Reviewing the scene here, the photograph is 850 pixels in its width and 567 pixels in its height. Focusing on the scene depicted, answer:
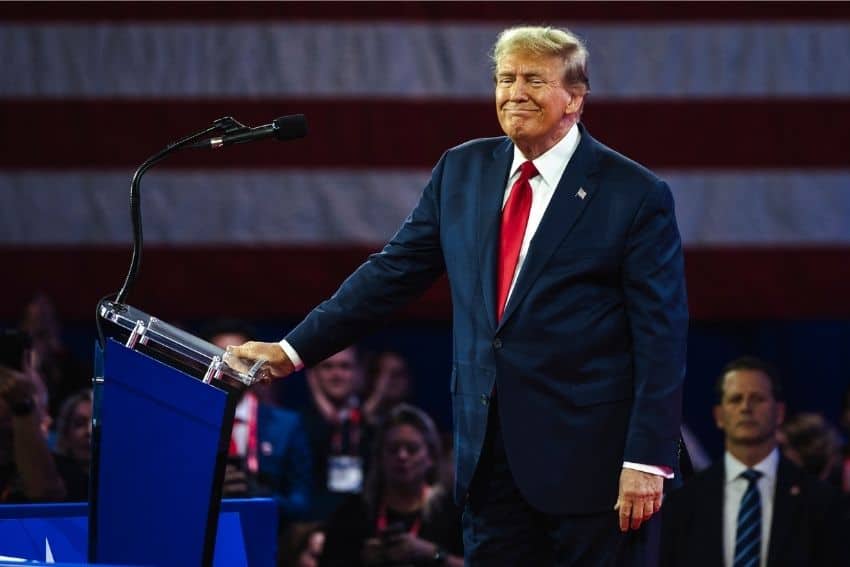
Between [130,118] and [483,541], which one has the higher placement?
[130,118]

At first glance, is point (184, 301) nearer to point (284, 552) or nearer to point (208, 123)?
point (208, 123)

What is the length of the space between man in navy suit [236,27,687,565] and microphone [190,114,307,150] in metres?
0.36

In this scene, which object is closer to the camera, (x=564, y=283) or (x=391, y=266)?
(x=564, y=283)

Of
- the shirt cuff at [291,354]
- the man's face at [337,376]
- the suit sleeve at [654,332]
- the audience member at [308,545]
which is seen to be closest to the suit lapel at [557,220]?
the suit sleeve at [654,332]

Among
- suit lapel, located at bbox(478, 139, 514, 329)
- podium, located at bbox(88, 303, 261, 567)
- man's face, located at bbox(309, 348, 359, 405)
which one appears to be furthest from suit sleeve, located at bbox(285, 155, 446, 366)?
man's face, located at bbox(309, 348, 359, 405)

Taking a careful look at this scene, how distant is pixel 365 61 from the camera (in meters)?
5.90

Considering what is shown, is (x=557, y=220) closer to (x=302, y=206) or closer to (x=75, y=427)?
(x=75, y=427)

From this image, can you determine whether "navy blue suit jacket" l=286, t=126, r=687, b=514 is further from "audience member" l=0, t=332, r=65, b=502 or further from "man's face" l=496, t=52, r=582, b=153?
"audience member" l=0, t=332, r=65, b=502

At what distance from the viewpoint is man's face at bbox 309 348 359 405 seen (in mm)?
5809

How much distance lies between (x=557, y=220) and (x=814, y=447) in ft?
11.2

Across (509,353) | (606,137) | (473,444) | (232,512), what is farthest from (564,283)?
(606,137)

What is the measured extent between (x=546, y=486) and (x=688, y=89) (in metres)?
3.60

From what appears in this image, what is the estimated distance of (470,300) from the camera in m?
2.70

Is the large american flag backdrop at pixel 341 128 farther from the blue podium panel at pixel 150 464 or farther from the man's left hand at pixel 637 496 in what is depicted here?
the blue podium panel at pixel 150 464
